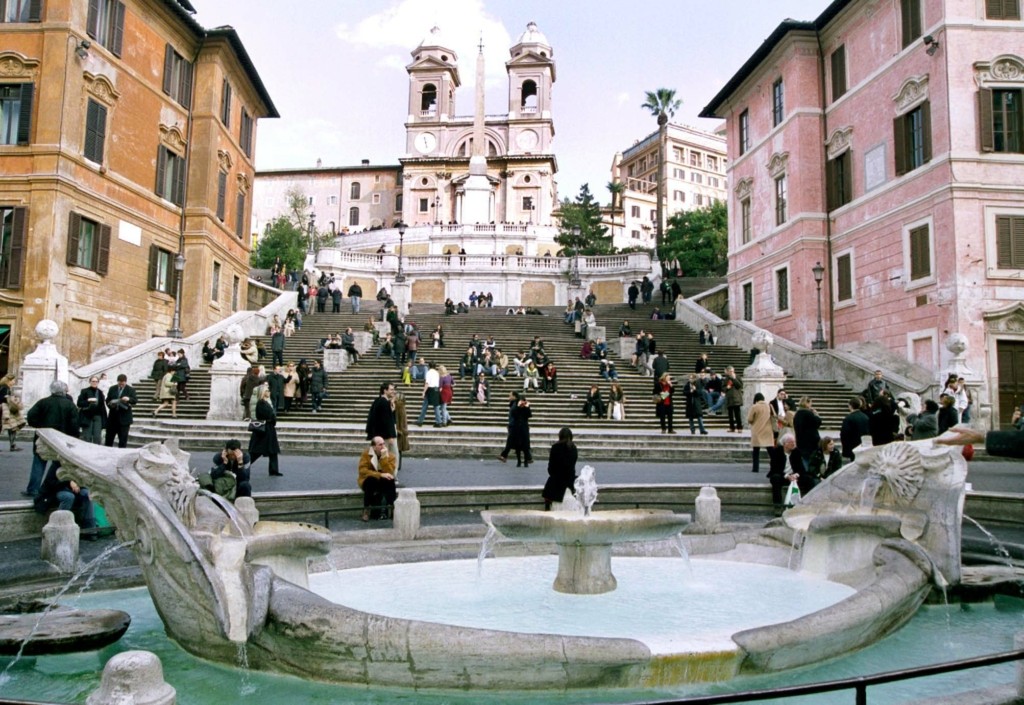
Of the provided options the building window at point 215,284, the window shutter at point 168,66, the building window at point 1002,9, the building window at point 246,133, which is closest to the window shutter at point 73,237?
the building window at point 215,284

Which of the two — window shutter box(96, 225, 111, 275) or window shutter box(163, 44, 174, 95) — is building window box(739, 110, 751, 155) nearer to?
window shutter box(163, 44, 174, 95)

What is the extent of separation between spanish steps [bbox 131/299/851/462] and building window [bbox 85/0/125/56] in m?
11.4

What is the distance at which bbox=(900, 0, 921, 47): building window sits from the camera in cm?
2302

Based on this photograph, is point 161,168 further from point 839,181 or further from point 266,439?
point 839,181

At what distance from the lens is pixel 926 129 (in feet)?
73.7

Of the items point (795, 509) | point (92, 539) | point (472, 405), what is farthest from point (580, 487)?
point (472, 405)

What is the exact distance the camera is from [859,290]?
25.8 metres

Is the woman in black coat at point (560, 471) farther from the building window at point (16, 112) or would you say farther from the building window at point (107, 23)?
the building window at point (107, 23)

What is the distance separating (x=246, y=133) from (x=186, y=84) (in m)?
5.63

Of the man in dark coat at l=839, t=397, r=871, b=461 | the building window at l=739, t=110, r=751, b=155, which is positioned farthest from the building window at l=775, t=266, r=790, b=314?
the man in dark coat at l=839, t=397, r=871, b=461

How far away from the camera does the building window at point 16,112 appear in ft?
78.7

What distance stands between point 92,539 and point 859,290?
24.0 m

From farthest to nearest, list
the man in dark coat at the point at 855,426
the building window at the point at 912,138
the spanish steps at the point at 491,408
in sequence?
the building window at the point at 912,138, the spanish steps at the point at 491,408, the man in dark coat at the point at 855,426

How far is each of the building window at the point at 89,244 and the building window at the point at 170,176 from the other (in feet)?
13.7
